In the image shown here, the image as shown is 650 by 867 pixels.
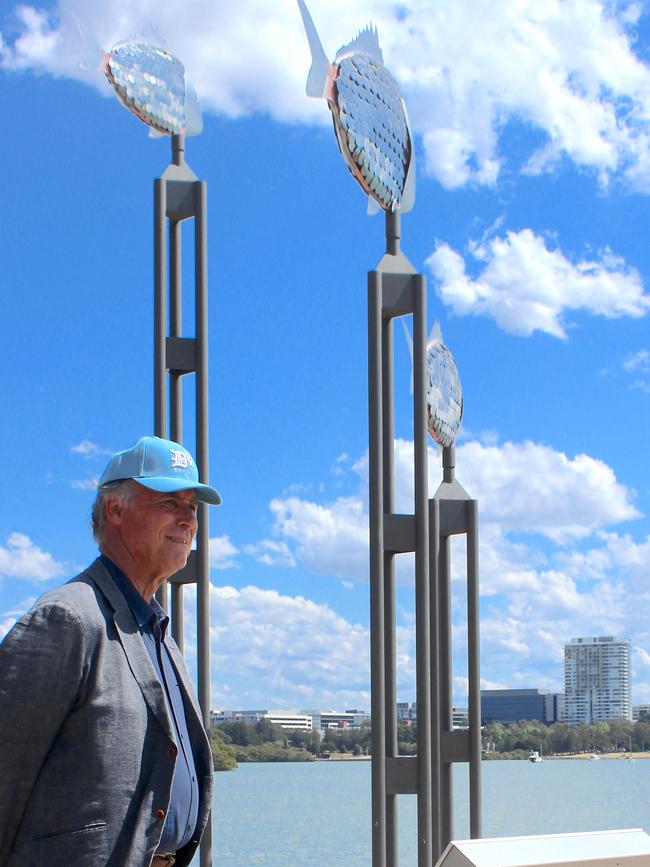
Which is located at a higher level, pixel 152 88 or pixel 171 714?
pixel 152 88

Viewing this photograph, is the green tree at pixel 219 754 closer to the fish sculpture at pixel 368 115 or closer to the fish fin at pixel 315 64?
the fish sculpture at pixel 368 115

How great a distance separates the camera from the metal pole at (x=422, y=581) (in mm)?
6379

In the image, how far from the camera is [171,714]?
7.62ft

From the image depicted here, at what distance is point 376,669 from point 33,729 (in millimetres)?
4221

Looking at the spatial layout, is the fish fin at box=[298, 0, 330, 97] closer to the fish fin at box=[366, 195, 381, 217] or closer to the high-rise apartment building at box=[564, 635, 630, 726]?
the fish fin at box=[366, 195, 381, 217]

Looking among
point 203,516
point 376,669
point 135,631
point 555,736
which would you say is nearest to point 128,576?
point 135,631

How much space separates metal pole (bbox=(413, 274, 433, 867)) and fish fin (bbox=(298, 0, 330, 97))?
1.07m

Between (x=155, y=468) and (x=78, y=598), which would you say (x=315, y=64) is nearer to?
(x=155, y=468)

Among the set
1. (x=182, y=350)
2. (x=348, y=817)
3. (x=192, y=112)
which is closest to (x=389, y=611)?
(x=182, y=350)

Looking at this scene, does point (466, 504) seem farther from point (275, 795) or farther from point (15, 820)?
point (275, 795)

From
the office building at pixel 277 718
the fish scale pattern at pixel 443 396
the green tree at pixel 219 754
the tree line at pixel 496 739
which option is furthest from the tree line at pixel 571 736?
the fish scale pattern at pixel 443 396

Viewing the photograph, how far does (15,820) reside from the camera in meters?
A: 2.11

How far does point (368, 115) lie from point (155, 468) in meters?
4.61

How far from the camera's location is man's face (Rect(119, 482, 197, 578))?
243cm
